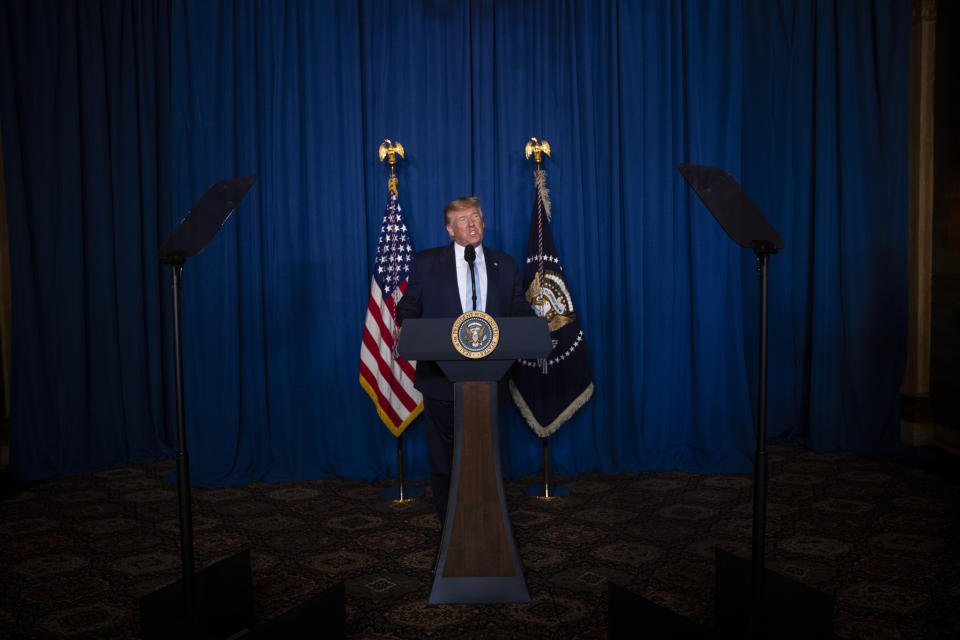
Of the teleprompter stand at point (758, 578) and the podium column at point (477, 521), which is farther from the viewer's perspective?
the podium column at point (477, 521)

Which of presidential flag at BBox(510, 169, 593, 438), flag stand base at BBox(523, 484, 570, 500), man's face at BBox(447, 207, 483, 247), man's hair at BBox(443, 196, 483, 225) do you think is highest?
man's hair at BBox(443, 196, 483, 225)

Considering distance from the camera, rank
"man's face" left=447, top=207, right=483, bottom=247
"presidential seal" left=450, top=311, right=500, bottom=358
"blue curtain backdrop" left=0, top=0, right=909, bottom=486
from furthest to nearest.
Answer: "blue curtain backdrop" left=0, top=0, right=909, bottom=486 → "man's face" left=447, top=207, right=483, bottom=247 → "presidential seal" left=450, top=311, right=500, bottom=358

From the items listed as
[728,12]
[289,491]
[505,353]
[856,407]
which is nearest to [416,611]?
[505,353]

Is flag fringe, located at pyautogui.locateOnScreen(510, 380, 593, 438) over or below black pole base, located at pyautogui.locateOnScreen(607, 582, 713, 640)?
over

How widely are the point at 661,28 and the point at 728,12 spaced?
45 centimetres

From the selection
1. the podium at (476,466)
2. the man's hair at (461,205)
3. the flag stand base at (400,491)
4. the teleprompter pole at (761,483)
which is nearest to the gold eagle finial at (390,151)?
the man's hair at (461,205)

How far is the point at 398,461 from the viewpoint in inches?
158

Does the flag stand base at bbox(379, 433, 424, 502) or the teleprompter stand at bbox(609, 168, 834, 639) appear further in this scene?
the flag stand base at bbox(379, 433, 424, 502)

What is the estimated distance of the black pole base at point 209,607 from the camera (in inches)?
76.7

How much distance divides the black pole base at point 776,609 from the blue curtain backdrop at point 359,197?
2.34 metres

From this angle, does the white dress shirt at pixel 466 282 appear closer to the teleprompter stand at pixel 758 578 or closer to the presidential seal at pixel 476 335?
the presidential seal at pixel 476 335

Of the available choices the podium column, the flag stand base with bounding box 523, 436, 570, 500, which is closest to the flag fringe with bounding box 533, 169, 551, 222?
the flag stand base with bounding box 523, 436, 570, 500

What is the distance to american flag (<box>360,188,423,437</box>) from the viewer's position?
415 centimetres

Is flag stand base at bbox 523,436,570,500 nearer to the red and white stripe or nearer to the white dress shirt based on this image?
the red and white stripe
